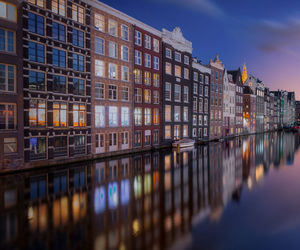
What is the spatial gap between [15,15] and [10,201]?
19545 mm

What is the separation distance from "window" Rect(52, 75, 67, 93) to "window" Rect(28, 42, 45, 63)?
2.44m

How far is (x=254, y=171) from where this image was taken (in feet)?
85.7

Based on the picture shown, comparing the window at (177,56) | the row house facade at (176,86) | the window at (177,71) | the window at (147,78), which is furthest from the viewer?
the window at (177,71)

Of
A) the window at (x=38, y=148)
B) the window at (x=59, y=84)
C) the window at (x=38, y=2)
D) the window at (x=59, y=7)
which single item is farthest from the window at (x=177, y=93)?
the window at (x=38, y=148)

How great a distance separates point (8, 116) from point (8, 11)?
10589 millimetres

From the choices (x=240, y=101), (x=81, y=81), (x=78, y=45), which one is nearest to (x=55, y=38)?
(x=78, y=45)

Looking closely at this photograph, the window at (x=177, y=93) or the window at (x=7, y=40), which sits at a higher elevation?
the window at (x=7, y=40)

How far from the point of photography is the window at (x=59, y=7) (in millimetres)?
28872

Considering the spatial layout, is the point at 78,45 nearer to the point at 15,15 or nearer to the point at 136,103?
the point at 15,15

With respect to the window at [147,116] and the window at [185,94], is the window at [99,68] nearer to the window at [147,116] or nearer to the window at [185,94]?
the window at [147,116]

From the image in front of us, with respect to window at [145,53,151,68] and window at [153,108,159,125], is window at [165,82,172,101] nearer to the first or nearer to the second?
window at [153,108,159,125]

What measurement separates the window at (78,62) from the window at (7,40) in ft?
24.7

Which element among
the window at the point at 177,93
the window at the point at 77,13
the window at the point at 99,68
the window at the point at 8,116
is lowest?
the window at the point at 8,116

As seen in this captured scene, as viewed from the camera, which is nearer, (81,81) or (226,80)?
(81,81)
